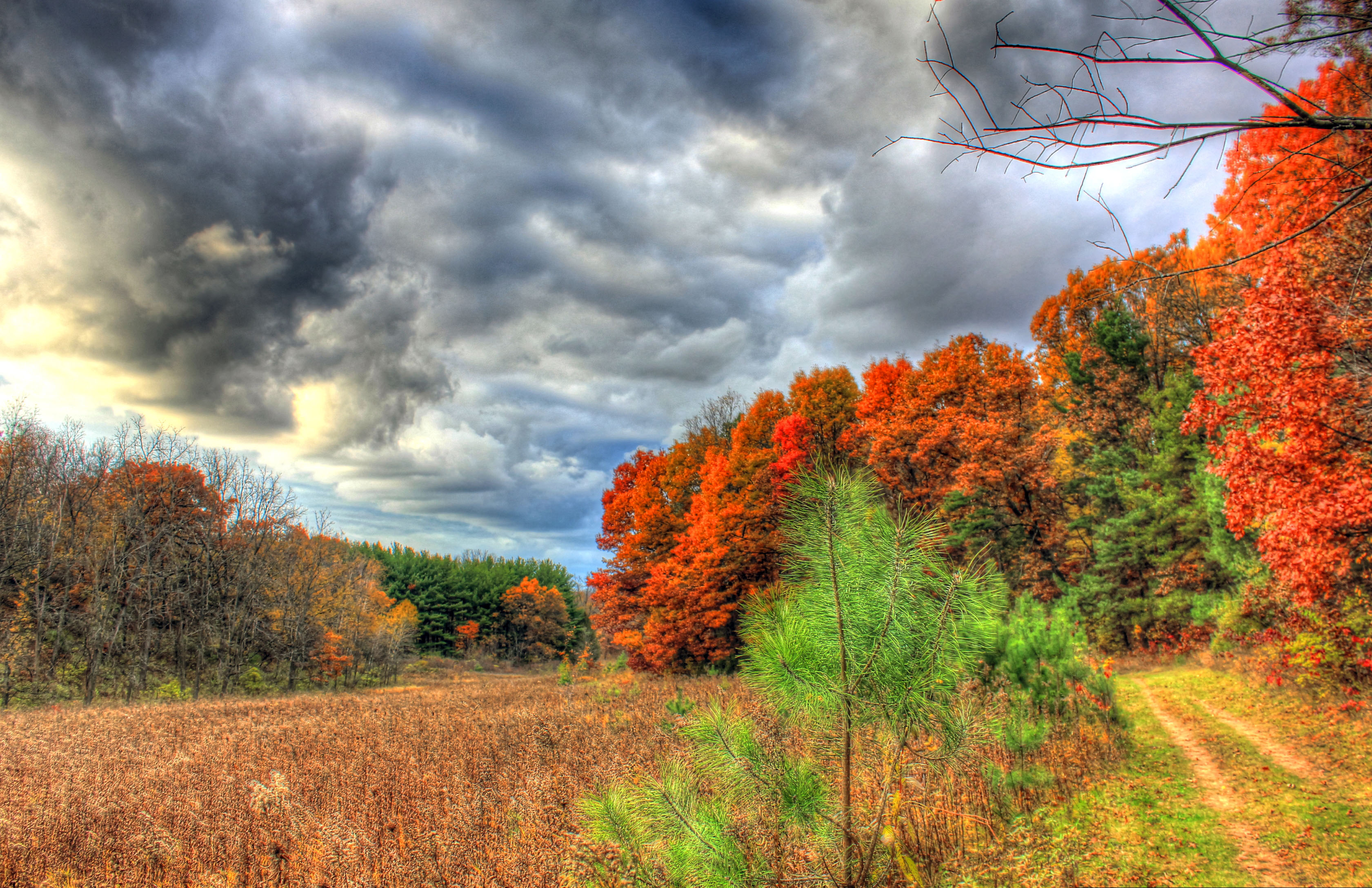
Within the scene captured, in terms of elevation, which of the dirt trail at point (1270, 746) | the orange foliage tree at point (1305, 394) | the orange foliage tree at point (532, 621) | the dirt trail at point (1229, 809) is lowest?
the orange foliage tree at point (532, 621)

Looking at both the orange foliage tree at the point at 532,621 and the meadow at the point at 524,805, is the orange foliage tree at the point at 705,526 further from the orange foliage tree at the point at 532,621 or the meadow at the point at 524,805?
the orange foliage tree at the point at 532,621

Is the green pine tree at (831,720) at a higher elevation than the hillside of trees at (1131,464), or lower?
lower

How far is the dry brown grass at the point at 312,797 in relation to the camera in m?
4.42

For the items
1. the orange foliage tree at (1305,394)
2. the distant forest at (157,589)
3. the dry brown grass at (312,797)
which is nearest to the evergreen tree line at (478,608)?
the distant forest at (157,589)

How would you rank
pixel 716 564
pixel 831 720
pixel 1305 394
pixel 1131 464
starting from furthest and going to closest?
pixel 1131 464 < pixel 716 564 < pixel 1305 394 < pixel 831 720

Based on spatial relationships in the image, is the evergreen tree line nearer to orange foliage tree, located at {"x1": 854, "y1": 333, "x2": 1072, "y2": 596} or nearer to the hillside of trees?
the hillside of trees

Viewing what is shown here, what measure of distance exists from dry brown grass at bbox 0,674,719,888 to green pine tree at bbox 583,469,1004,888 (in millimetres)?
419

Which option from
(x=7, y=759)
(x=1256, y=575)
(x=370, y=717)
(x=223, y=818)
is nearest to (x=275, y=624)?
(x=370, y=717)

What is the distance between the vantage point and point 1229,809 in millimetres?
6770

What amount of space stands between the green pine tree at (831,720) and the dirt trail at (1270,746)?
968 cm

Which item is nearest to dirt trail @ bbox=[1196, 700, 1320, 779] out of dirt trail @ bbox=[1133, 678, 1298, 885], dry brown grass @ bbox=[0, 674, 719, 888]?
dirt trail @ bbox=[1133, 678, 1298, 885]

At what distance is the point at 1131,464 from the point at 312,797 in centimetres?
2677

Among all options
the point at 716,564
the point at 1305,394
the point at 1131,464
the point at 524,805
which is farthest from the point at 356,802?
the point at 1131,464

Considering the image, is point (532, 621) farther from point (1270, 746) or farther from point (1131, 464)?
point (1270, 746)
